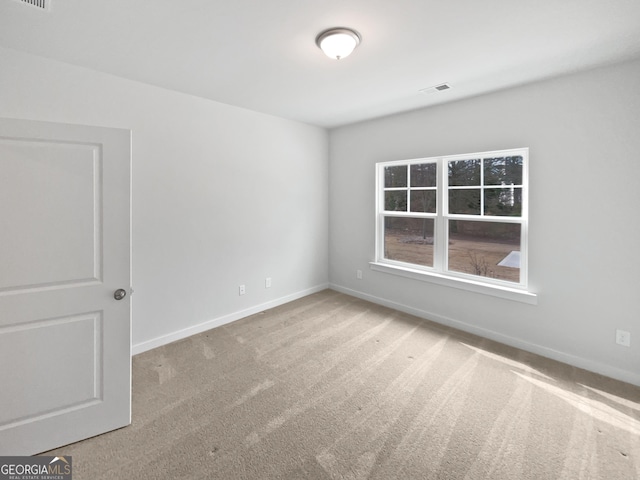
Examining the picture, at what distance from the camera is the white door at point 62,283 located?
1683 millimetres

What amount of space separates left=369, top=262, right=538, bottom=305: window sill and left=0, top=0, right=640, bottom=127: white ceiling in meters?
2.04

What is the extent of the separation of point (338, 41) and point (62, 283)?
2344 millimetres

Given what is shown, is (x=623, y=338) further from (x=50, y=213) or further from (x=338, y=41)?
(x=50, y=213)

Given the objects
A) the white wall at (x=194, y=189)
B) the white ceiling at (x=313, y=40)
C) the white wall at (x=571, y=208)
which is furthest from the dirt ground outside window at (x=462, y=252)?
the white ceiling at (x=313, y=40)

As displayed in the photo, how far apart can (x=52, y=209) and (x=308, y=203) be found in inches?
124

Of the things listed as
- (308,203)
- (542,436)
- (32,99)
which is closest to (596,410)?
(542,436)

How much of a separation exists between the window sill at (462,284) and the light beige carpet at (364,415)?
543 mm

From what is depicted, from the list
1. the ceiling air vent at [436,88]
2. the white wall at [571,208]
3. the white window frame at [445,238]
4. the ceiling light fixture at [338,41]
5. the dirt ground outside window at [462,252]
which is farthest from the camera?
the dirt ground outside window at [462,252]

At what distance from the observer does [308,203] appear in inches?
180

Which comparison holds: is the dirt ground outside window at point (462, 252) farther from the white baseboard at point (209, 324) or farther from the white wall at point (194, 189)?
the white baseboard at point (209, 324)

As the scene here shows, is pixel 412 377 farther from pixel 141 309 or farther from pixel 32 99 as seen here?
pixel 32 99

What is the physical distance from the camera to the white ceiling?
1.77 meters

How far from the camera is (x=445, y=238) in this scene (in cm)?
371

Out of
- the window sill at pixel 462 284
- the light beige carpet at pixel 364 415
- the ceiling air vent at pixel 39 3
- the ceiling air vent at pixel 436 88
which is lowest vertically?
the light beige carpet at pixel 364 415
